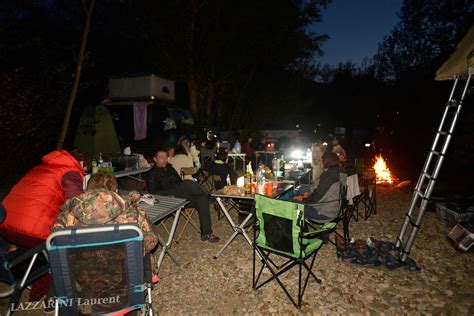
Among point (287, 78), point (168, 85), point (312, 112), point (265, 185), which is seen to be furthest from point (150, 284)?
point (312, 112)

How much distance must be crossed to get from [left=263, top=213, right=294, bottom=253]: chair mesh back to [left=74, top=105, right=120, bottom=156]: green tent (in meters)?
6.53

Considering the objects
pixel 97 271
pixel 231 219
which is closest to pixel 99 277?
pixel 97 271

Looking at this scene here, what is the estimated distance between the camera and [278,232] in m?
3.16

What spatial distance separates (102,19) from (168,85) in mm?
6627

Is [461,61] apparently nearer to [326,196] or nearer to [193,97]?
[326,196]

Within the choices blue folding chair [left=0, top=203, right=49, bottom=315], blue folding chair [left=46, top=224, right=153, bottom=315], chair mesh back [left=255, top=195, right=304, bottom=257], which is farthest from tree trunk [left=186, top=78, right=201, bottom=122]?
blue folding chair [left=46, top=224, right=153, bottom=315]

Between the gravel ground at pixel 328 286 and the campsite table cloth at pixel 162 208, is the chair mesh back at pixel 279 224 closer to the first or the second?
the gravel ground at pixel 328 286

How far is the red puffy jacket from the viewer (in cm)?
281

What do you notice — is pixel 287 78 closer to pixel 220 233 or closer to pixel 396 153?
pixel 396 153

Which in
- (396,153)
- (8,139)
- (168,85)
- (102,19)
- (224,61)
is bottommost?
(396,153)

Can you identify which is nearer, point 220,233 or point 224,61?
point 220,233

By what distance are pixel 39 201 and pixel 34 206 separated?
0.06m

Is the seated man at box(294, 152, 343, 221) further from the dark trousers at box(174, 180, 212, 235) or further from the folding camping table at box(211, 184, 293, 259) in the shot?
the dark trousers at box(174, 180, 212, 235)

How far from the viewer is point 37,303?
303 centimetres
